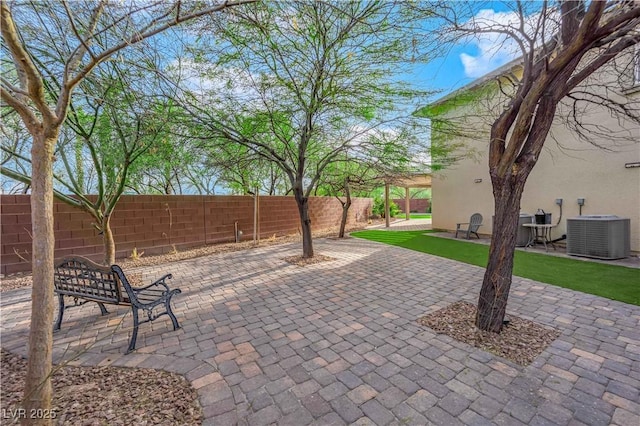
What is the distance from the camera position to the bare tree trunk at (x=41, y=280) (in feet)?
5.48

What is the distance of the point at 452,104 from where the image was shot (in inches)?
235

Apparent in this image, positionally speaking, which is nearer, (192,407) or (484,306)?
(192,407)

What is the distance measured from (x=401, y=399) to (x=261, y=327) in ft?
5.87

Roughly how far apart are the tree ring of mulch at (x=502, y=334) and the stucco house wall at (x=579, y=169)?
140 inches

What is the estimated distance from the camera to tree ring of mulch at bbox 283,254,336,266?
6391 millimetres

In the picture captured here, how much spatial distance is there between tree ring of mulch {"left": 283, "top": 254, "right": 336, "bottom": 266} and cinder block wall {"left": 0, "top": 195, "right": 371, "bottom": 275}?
3267 millimetres

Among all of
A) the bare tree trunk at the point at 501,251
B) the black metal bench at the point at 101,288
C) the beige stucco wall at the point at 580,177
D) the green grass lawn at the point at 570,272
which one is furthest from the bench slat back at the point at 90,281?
the beige stucco wall at the point at 580,177

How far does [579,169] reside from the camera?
24.0 ft

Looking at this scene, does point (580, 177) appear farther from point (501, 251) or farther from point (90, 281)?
point (90, 281)

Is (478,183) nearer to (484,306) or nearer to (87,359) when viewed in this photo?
(484,306)

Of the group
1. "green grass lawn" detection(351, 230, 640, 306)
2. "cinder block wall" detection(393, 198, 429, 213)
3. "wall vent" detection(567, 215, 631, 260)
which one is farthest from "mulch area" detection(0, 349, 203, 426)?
"cinder block wall" detection(393, 198, 429, 213)

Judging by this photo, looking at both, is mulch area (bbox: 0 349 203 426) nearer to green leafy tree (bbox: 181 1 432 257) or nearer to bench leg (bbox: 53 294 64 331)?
bench leg (bbox: 53 294 64 331)

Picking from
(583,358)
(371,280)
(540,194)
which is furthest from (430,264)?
(540,194)

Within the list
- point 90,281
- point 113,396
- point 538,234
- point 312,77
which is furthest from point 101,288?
point 538,234
